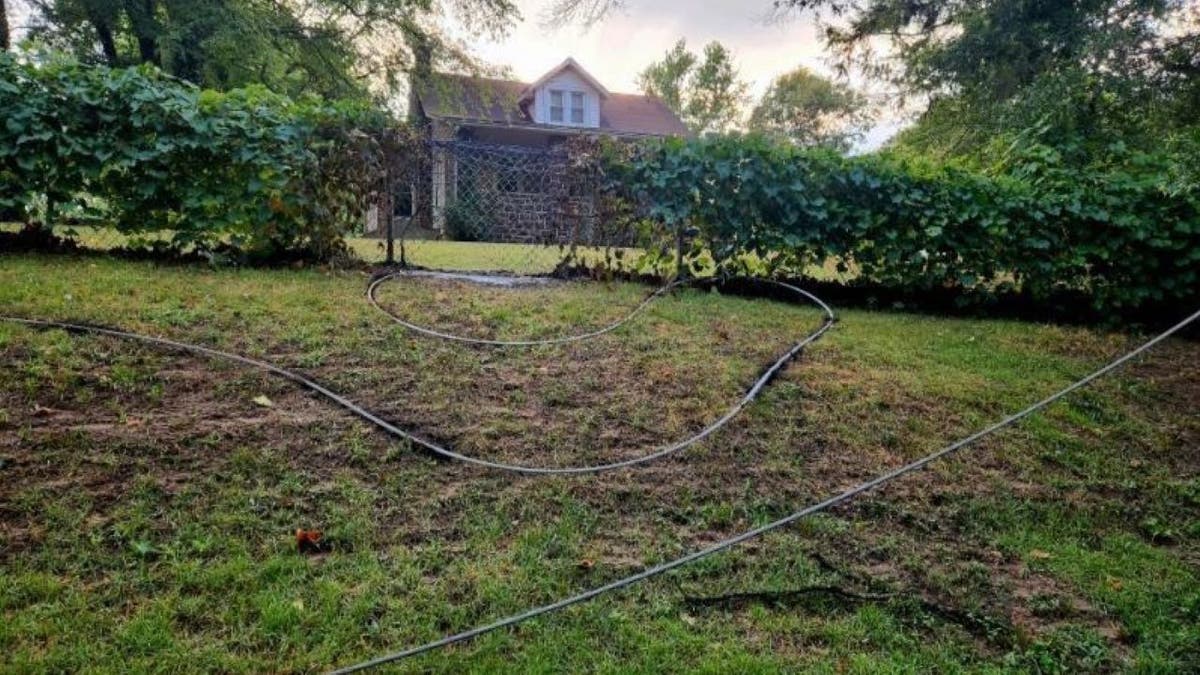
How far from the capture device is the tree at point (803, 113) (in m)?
33.6

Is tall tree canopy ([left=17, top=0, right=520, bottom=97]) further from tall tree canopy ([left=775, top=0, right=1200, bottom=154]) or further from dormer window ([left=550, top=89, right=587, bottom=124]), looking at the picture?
tall tree canopy ([left=775, top=0, right=1200, bottom=154])

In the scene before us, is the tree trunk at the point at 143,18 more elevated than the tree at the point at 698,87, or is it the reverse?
the tree at the point at 698,87

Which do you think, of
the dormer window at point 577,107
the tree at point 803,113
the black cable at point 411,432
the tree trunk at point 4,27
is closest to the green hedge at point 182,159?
the black cable at point 411,432

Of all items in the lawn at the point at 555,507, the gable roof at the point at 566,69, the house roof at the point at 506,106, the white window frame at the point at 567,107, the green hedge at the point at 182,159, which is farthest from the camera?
the white window frame at the point at 567,107

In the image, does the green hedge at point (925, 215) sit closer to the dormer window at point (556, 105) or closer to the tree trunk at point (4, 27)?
the tree trunk at point (4, 27)

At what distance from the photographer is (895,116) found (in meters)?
9.48

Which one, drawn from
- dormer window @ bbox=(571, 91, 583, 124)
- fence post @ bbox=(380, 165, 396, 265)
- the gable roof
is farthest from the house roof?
fence post @ bbox=(380, 165, 396, 265)

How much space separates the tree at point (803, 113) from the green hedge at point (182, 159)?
31.8 metres

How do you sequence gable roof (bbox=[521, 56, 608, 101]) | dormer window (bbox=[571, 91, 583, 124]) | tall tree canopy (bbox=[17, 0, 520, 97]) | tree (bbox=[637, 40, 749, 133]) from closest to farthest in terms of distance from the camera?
tall tree canopy (bbox=[17, 0, 520, 97]), gable roof (bbox=[521, 56, 608, 101]), dormer window (bbox=[571, 91, 583, 124]), tree (bbox=[637, 40, 749, 133])

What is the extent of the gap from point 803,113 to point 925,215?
33.4m

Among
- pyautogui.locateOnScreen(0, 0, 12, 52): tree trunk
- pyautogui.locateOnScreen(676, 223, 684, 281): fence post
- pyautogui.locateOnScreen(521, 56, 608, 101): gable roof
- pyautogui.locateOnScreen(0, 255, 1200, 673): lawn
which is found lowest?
pyautogui.locateOnScreen(0, 255, 1200, 673): lawn

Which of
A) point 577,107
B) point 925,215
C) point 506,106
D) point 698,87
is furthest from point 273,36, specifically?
point 698,87

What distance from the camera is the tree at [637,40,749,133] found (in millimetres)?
35156

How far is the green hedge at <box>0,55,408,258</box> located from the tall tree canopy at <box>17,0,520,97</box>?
8297 millimetres
